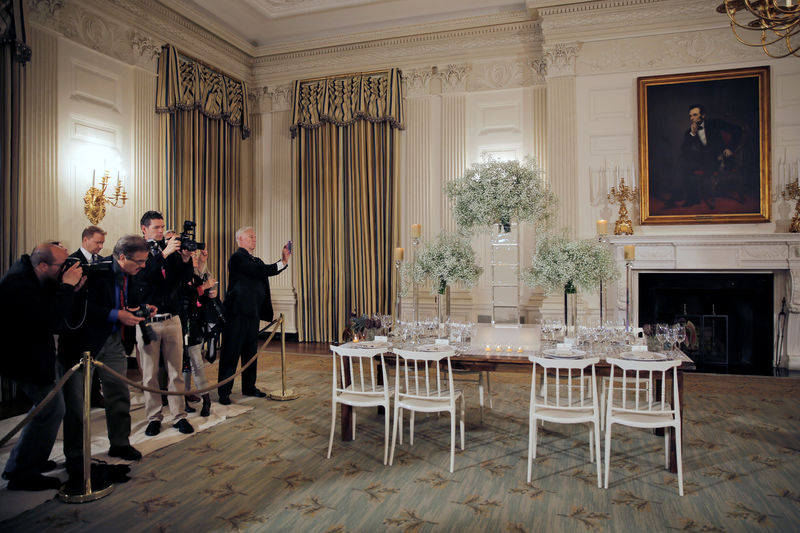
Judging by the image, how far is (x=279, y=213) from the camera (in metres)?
9.26

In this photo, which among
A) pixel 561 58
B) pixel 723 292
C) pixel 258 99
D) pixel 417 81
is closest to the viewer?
pixel 723 292

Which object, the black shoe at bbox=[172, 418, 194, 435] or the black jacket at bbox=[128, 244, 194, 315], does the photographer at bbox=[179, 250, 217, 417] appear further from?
the black shoe at bbox=[172, 418, 194, 435]

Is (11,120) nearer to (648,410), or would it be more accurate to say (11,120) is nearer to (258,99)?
(258,99)

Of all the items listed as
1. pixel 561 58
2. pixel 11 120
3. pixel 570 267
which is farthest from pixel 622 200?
pixel 11 120

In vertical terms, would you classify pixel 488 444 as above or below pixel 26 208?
below

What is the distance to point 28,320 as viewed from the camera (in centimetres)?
314

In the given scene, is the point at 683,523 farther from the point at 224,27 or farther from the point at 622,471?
the point at 224,27

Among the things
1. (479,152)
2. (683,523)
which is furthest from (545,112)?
(683,523)

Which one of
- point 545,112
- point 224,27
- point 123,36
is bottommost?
point 545,112

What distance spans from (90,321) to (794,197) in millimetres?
7746

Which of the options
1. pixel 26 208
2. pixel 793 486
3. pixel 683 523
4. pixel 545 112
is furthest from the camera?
pixel 545 112

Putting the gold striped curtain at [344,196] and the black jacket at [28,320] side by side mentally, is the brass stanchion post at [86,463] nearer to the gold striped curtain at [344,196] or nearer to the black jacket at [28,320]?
the black jacket at [28,320]

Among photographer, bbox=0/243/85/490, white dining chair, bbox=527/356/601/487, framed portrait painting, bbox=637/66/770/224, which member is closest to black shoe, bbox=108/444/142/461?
photographer, bbox=0/243/85/490

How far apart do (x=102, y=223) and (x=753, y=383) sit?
7.72m
